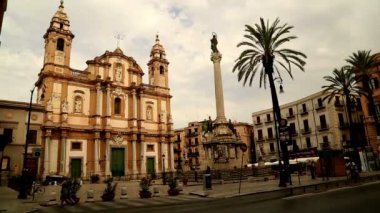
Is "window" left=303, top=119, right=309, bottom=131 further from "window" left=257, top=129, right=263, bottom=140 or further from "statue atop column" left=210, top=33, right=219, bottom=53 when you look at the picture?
"statue atop column" left=210, top=33, right=219, bottom=53

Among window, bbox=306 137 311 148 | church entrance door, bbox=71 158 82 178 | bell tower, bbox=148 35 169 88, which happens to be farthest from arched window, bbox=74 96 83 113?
window, bbox=306 137 311 148

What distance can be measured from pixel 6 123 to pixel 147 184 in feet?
75.8

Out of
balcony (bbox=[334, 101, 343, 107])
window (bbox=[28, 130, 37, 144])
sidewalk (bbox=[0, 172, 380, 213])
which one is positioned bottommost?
sidewalk (bbox=[0, 172, 380, 213])

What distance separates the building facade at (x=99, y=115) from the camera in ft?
128

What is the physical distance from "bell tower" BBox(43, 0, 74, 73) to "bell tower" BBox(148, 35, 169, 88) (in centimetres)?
1491

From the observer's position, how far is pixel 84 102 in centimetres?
4306

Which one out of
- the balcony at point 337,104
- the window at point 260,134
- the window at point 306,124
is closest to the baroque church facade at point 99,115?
the window at point 260,134

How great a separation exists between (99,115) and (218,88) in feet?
60.3

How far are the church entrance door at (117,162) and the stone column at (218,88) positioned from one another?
17.6m

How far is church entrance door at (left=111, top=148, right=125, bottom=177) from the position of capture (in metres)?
43.1

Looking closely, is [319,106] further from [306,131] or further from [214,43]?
[214,43]

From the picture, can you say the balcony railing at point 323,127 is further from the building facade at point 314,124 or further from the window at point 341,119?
the window at point 341,119

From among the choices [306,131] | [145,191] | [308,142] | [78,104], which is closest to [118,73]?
[78,104]

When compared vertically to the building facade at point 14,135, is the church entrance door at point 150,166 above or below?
below
